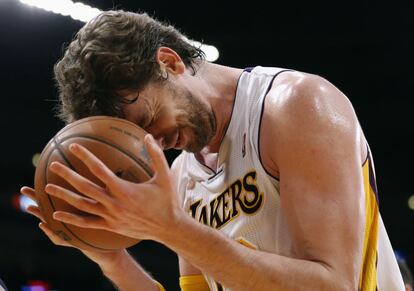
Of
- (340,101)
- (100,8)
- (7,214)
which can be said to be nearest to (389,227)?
(7,214)

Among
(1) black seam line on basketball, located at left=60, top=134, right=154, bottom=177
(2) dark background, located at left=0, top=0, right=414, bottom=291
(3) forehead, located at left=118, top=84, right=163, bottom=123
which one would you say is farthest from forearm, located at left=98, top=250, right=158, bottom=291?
(2) dark background, located at left=0, top=0, right=414, bottom=291

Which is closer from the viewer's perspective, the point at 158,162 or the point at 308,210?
the point at 158,162

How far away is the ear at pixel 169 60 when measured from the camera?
2.41 metres

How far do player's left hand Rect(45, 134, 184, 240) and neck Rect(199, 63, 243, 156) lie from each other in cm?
75

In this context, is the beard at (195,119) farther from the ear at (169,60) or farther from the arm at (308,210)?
the arm at (308,210)

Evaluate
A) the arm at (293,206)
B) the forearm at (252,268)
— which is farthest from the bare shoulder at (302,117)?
the forearm at (252,268)

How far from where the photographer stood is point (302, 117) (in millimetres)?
2082

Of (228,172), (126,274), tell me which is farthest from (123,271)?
(228,172)

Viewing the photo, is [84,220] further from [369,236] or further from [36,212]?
[369,236]

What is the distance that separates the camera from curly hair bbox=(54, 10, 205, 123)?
2.25 metres

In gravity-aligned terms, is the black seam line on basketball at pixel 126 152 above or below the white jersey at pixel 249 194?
above

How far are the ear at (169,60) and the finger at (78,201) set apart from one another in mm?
788

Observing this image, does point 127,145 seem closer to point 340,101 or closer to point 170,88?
point 170,88

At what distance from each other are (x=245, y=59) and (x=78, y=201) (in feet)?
26.2
